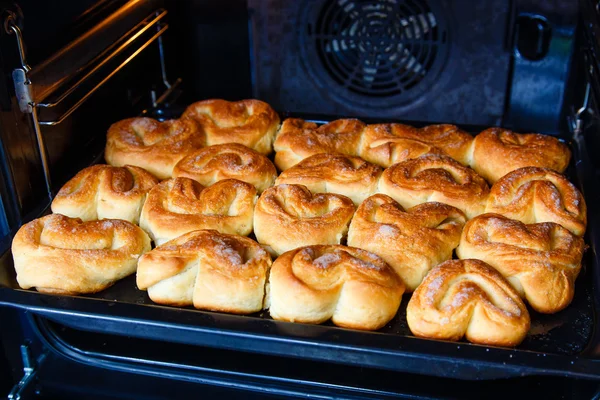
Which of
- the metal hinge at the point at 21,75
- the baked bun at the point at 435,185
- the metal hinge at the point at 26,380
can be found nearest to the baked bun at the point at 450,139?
the baked bun at the point at 435,185

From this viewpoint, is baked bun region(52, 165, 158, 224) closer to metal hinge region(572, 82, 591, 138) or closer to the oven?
the oven

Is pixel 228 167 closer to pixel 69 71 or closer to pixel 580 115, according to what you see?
pixel 69 71

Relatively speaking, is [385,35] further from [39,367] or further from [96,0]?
[39,367]

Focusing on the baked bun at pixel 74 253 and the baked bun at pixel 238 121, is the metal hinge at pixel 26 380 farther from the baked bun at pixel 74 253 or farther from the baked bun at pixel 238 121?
the baked bun at pixel 238 121

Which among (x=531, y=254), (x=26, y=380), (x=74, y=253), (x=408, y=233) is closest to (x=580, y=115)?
(x=531, y=254)

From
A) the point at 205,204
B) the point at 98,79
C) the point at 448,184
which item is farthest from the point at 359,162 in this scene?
the point at 98,79

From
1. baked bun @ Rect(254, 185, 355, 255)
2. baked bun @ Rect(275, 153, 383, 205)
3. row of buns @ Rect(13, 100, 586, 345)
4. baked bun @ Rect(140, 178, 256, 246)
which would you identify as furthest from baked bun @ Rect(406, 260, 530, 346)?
baked bun @ Rect(140, 178, 256, 246)
